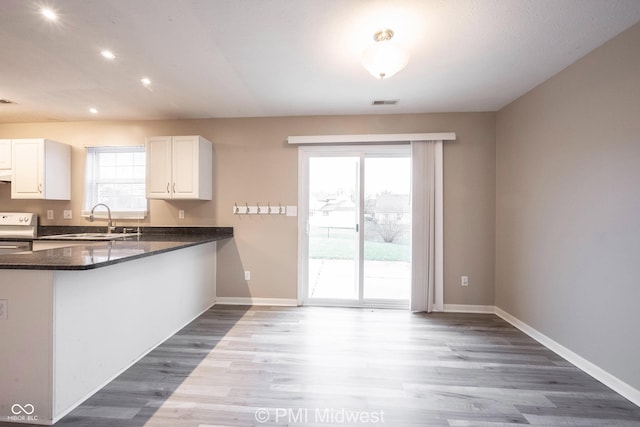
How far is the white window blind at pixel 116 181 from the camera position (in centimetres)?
356

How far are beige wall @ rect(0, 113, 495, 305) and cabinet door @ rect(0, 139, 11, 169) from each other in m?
0.41

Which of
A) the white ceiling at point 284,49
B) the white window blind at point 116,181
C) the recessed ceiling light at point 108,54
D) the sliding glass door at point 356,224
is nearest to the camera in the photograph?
the white ceiling at point 284,49

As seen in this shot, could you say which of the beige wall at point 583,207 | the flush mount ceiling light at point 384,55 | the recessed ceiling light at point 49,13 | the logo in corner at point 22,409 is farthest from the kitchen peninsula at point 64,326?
the beige wall at point 583,207

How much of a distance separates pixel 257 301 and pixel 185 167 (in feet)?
6.23

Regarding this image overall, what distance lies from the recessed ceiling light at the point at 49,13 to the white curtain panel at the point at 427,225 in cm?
325

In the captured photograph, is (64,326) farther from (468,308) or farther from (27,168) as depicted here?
(468,308)

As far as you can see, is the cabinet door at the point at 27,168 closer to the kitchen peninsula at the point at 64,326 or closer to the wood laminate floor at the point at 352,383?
the kitchen peninsula at the point at 64,326

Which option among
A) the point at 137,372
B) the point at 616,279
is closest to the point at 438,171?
the point at 616,279

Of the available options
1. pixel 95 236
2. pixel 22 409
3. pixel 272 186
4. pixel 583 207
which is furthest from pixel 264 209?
pixel 583 207

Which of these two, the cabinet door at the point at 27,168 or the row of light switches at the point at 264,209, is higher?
the cabinet door at the point at 27,168

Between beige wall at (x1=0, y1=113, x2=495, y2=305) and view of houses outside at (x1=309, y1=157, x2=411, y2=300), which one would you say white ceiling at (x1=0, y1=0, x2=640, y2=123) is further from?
view of houses outside at (x1=309, y1=157, x2=411, y2=300)

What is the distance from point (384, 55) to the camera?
5.74ft

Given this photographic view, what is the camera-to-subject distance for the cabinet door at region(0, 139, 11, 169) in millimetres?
3254

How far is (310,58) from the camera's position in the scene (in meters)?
2.13
